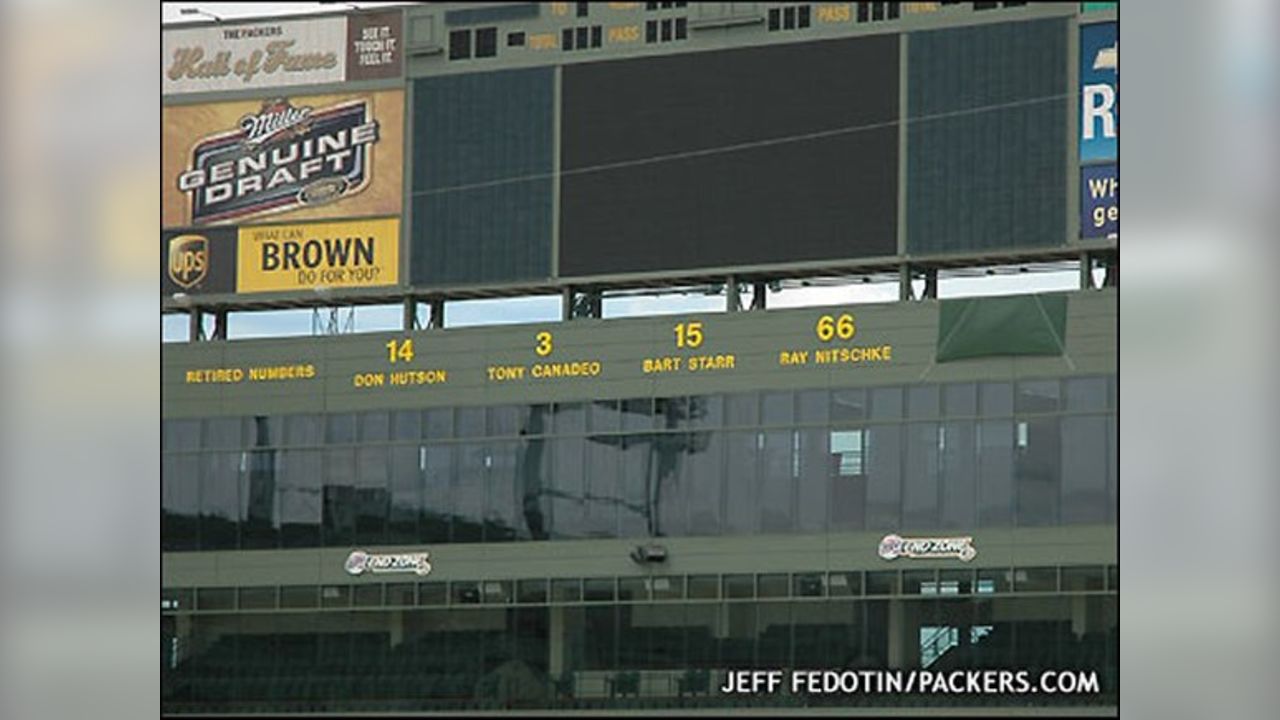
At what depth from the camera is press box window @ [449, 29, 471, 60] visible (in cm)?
1427

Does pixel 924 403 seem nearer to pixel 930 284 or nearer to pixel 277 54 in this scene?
pixel 930 284

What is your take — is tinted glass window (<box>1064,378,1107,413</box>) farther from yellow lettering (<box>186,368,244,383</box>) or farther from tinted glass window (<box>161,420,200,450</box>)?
tinted glass window (<box>161,420,200,450</box>)

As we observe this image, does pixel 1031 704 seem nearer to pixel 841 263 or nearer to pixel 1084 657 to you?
pixel 1084 657

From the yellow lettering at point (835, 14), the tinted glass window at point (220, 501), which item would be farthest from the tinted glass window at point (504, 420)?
the yellow lettering at point (835, 14)

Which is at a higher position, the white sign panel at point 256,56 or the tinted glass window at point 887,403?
the white sign panel at point 256,56

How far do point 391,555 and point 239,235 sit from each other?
2207 mm

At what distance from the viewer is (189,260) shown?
14398mm

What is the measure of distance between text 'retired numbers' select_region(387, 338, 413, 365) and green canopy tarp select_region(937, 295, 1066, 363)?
10.6 feet

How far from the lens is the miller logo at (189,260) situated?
47.0ft

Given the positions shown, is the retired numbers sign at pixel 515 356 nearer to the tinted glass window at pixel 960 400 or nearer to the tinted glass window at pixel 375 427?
the tinted glass window at pixel 375 427

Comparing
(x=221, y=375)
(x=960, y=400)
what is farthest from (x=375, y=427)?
(x=960, y=400)

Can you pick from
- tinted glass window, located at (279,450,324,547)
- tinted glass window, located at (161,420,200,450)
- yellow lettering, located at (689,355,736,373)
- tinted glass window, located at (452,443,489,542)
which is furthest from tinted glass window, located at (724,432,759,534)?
tinted glass window, located at (161,420,200,450)

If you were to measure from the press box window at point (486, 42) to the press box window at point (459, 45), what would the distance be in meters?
0.09
